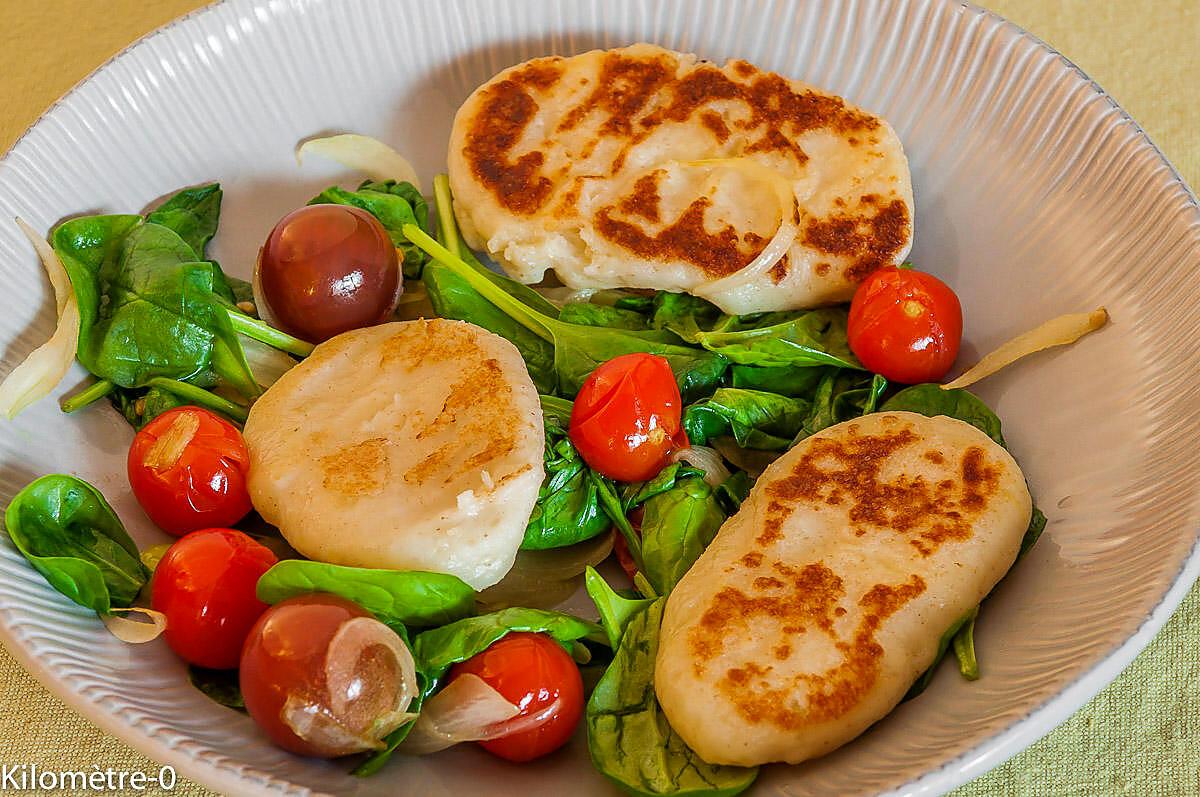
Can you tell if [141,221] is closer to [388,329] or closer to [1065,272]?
[388,329]

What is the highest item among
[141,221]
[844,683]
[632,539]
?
[141,221]

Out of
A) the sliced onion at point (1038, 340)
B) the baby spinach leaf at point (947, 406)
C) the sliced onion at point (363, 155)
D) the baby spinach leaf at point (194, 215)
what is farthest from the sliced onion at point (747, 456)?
the baby spinach leaf at point (194, 215)

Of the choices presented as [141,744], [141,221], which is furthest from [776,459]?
[141,221]

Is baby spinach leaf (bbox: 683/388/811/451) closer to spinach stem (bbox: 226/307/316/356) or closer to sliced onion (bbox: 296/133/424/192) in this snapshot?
spinach stem (bbox: 226/307/316/356)

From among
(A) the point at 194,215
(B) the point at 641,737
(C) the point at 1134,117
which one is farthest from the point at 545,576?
(C) the point at 1134,117

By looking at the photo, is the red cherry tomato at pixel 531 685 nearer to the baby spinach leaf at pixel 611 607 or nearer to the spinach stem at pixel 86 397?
the baby spinach leaf at pixel 611 607

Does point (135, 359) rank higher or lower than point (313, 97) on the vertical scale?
lower

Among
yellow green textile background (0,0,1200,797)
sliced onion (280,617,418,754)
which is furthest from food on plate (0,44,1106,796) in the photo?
yellow green textile background (0,0,1200,797)
